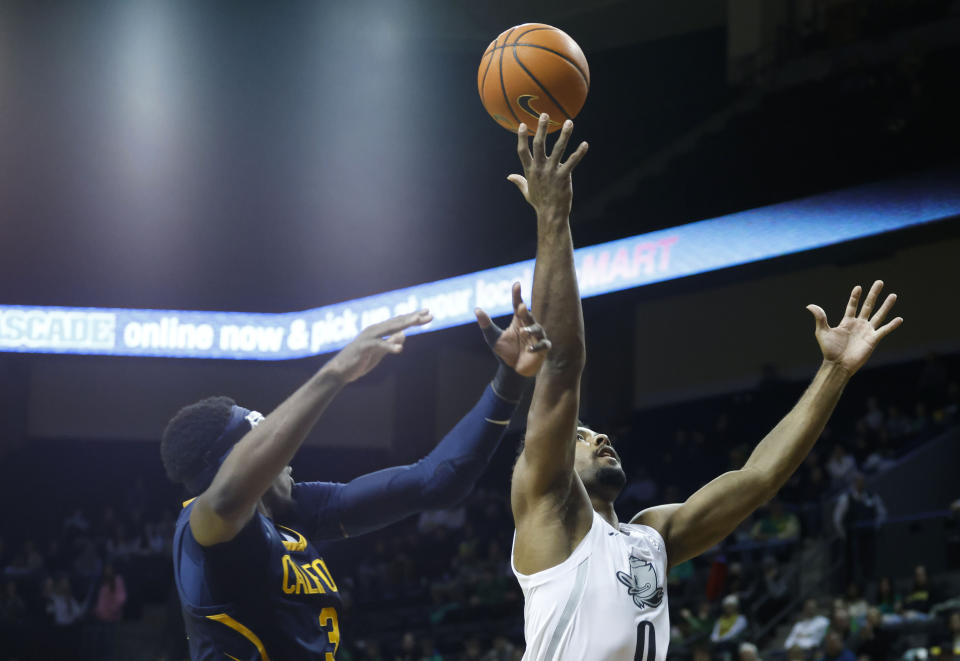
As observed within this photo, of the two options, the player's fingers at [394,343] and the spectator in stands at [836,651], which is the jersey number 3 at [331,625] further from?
the spectator in stands at [836,651]

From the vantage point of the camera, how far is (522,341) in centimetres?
280

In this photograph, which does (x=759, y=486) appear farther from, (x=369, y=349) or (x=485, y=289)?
(x=485, y=289)

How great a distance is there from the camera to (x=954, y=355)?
16.6 meters

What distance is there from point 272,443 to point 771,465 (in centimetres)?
176

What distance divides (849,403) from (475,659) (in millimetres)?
7515

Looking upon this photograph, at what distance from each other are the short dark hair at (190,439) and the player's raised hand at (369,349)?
0.52 m

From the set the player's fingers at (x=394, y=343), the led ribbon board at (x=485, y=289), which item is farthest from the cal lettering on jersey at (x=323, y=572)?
the led ribbon board at (x=485, y=289)

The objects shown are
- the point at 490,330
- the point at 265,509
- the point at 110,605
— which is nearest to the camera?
the point at 490,330

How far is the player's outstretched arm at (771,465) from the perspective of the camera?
3625mm

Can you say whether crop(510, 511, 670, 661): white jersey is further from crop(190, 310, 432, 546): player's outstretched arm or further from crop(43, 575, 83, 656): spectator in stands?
crop(43, 575, 83, 656): spectator in stands

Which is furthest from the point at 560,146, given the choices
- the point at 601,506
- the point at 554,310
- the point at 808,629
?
the point at 808,629

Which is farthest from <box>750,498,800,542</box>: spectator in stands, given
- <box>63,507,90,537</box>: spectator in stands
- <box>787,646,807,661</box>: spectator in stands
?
<box>63,507,90,537</box>: spectator in stands

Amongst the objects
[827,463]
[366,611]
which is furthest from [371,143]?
[827,463]

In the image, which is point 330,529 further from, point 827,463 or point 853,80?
point 853,80
